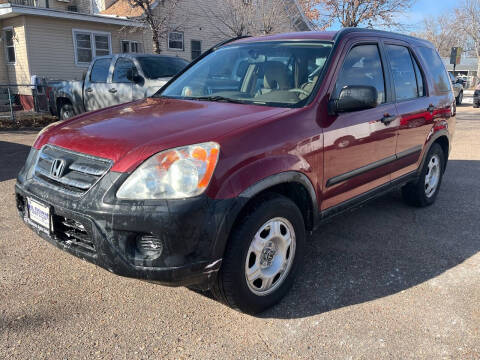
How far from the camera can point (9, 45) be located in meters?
15.9

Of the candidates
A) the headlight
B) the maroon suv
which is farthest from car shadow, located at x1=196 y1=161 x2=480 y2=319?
the headlight

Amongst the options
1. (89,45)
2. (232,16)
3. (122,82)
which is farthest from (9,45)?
(122,82)

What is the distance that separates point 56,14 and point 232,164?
15326mm

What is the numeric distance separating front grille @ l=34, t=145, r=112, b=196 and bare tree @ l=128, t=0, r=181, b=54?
13.5 m

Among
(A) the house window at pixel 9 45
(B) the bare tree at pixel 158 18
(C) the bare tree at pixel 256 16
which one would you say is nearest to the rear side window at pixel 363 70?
(B) the bare tree at pixel 158 18

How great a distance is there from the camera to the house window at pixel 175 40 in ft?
63.2

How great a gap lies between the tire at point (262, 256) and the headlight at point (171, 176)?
412 mm

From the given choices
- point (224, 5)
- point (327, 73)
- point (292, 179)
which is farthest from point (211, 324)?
point (224, 5)

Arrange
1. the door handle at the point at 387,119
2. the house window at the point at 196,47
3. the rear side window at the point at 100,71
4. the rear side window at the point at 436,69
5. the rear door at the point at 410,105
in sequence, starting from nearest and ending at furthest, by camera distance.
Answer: the door handle at the point at 387,119
the rear door at the point at 410,105
the rear side window at the point at 436,69
the rear side window at the point at 100,71
the house window at the point at 196,47

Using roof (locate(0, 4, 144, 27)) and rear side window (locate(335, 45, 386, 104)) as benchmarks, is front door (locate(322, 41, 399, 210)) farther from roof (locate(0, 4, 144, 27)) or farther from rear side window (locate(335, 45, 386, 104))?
roof (locate(0, 4, 144, 27))

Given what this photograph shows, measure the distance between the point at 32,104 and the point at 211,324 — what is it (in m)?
15.2

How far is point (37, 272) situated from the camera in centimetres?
331

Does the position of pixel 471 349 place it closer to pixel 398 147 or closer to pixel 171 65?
pixel 398 147

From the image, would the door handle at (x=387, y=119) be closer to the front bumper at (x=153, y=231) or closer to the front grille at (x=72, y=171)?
the front bumper at (x=153, y=231)
